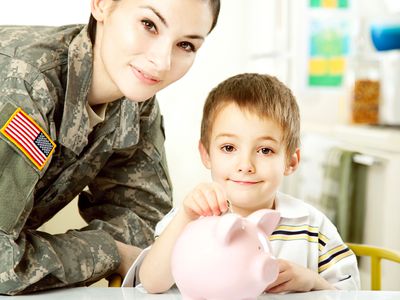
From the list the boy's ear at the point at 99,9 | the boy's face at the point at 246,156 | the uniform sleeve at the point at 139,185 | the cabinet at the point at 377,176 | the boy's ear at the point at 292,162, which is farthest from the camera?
the cabinet at the point at 377,176

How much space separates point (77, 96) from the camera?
1305 millimetres

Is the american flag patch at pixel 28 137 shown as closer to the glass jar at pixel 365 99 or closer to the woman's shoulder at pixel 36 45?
the woman's shoulder at pixel 36 45

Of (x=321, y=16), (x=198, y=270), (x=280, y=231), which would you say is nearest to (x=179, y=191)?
(x=321, y=16)

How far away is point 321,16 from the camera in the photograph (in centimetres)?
358

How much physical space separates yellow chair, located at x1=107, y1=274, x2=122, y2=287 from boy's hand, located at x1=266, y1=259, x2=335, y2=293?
34 cm

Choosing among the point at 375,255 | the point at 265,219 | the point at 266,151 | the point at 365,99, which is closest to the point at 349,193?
the point at 365,99

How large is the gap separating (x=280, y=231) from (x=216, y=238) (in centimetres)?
37

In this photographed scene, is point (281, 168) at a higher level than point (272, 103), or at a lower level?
lower

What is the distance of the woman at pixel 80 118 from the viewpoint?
3.71 feet

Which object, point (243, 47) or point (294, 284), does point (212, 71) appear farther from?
point (294, 284)

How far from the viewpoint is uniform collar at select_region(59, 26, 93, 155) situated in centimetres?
127

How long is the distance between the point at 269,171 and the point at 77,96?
0.42 m

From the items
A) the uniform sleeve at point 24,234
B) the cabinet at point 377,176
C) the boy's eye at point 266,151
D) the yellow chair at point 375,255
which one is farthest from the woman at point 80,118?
the cabinet at point 377,176

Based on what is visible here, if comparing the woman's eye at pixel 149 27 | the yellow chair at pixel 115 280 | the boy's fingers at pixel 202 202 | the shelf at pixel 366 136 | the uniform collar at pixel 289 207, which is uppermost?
the woman's eye at pixel 149 27
